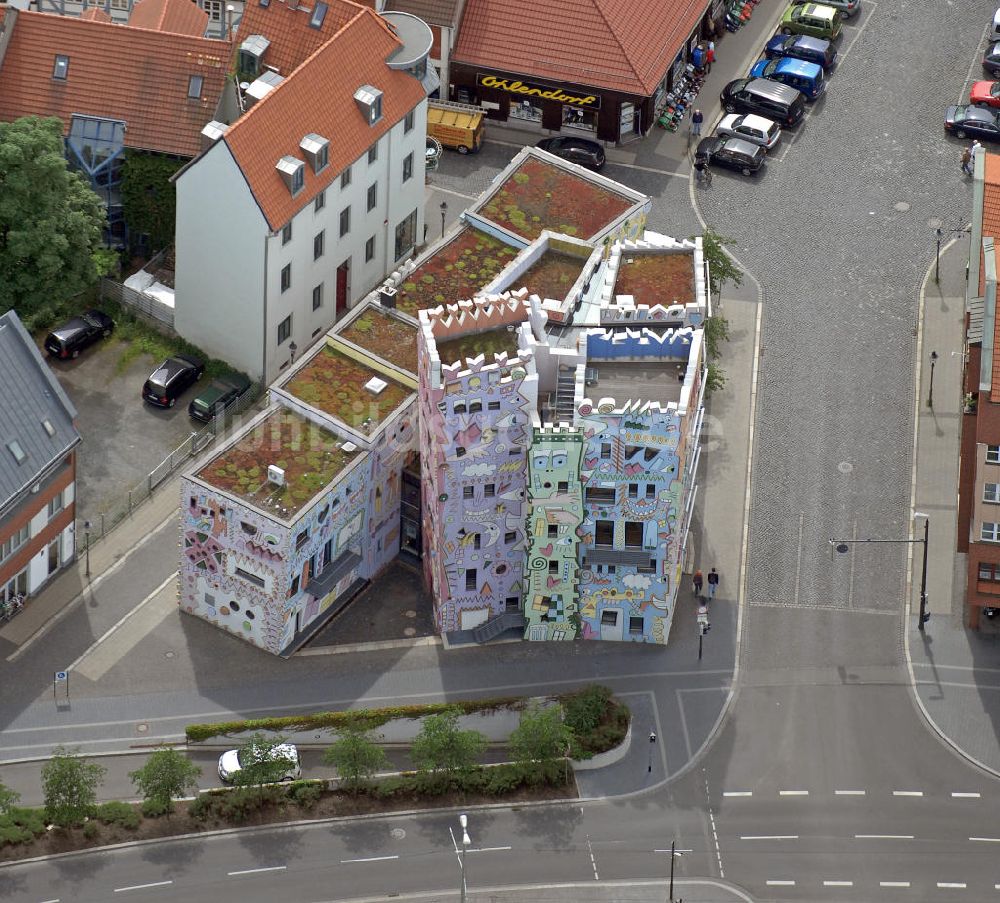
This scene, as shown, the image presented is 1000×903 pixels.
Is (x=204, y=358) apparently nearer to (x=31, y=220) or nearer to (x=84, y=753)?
(x=31, y=220)

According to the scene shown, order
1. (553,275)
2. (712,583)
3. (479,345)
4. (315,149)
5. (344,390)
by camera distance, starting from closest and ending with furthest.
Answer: (479,345) → (344,390) → (712,583) → (553,275) → (315,149)

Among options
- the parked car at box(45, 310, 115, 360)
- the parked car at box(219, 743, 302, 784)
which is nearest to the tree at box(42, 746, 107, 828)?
the parked car at box(219, 743, 302, 784)

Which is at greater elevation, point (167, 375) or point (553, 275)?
point (553, 275)

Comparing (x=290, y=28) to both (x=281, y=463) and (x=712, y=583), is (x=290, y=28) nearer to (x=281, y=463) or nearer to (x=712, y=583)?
(x=281, y=463)

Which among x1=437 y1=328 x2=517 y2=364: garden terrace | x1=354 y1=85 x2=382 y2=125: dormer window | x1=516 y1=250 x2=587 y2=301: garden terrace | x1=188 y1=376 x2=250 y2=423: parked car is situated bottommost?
x1=188 y1=376 x2=250 y2=423: parked car

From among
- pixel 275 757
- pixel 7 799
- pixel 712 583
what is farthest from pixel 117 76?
pixel 7 799

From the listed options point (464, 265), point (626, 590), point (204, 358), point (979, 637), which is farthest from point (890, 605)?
point (204, 358)

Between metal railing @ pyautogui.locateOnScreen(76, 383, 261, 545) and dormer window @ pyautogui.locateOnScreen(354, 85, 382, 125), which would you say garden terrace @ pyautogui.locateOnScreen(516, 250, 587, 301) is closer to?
dormer window @ pyautogui.locateOnScreen(354, 85, 382, 125)
